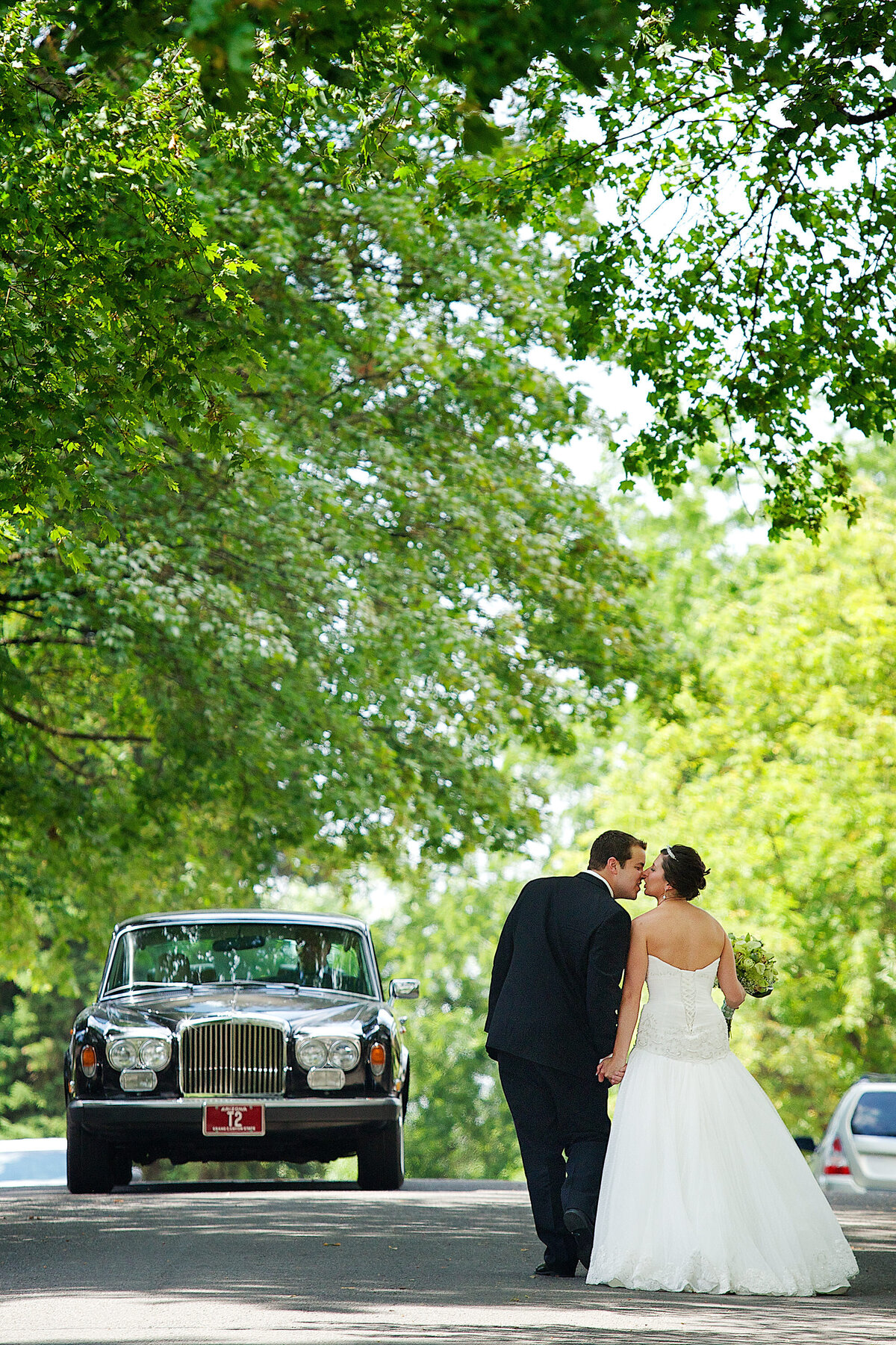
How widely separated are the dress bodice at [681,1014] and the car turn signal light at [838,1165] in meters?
9.20

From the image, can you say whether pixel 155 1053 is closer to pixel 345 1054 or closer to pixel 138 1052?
pixel 138 1052

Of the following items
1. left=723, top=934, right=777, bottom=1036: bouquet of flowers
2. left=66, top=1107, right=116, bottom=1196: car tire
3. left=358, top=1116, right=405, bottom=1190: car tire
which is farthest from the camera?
left=358, top=1116, right=405, bottom=1190: car tire

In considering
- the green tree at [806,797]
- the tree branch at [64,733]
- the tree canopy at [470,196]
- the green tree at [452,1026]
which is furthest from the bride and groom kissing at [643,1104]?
the green tree at [452,1026]

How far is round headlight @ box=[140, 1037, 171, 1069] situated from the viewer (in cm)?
1184

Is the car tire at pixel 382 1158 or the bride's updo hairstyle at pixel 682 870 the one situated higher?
the bride's updo hairstyle at pixel 682 870

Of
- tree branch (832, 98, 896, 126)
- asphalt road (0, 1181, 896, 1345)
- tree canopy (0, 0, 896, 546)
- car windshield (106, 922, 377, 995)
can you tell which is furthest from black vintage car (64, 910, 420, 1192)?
tree branch (832, 98, 896, 126)

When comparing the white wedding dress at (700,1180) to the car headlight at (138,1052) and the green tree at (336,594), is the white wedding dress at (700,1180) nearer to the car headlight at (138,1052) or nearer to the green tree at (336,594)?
the car headlight at (138,1052)

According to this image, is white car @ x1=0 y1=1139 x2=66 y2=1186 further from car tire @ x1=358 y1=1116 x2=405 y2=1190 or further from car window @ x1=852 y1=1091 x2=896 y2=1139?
car window @ x1=852 y1=1091 x2=896 y2=1139

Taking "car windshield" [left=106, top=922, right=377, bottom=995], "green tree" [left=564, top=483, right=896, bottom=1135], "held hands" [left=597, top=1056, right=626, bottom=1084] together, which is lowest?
"held hands" [left=597, top=1056, right=626, bottom=1084]

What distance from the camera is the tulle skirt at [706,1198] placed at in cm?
761

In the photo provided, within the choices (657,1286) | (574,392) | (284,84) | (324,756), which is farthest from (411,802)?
(657,1286)

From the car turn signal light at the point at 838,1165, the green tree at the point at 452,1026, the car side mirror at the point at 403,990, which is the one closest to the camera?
the car side mirror at the point at 403,990

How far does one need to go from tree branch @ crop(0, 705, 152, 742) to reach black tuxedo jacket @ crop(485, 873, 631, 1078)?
1192cm

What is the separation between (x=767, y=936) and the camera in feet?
103
